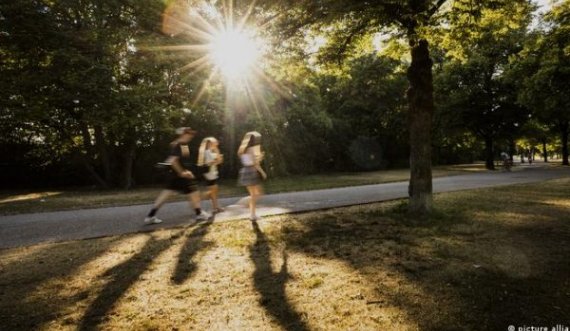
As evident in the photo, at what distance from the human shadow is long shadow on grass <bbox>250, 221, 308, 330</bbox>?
2.93ft

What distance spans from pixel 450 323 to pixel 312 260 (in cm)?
232

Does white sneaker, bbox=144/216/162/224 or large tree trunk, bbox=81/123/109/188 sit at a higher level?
large tree trunk, bbox=81/123/109/188

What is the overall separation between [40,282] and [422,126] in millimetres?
7722

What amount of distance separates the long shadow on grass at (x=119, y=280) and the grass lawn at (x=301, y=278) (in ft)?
0.06

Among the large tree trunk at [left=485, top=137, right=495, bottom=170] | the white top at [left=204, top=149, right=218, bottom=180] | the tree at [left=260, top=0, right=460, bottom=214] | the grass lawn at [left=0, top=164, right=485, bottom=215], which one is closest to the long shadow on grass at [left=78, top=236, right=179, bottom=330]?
the white top at [left=204, top=149, right=218, bottom=180]

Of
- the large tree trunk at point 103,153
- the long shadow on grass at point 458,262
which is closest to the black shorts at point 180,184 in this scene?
the long shadow on grass at point 458,262

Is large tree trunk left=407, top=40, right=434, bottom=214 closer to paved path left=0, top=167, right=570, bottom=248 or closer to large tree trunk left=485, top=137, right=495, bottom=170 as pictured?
paved path left=0, top=167, right=570, bottom=248

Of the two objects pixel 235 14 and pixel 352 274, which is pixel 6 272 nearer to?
pixel 352 274

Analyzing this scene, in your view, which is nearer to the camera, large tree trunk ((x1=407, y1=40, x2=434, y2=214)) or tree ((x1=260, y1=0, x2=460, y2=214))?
tree ((x1=260, y1=0, x2=460, y2=214))

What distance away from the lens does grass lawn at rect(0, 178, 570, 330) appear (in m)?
3.72

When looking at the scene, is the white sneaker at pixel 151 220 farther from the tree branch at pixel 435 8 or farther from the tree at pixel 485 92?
the tree at pixel 485 92

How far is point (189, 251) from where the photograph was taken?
20.1 feet

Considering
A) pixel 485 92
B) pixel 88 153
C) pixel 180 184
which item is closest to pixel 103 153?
pixel 88 153

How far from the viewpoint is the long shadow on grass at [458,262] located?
3785 mm
